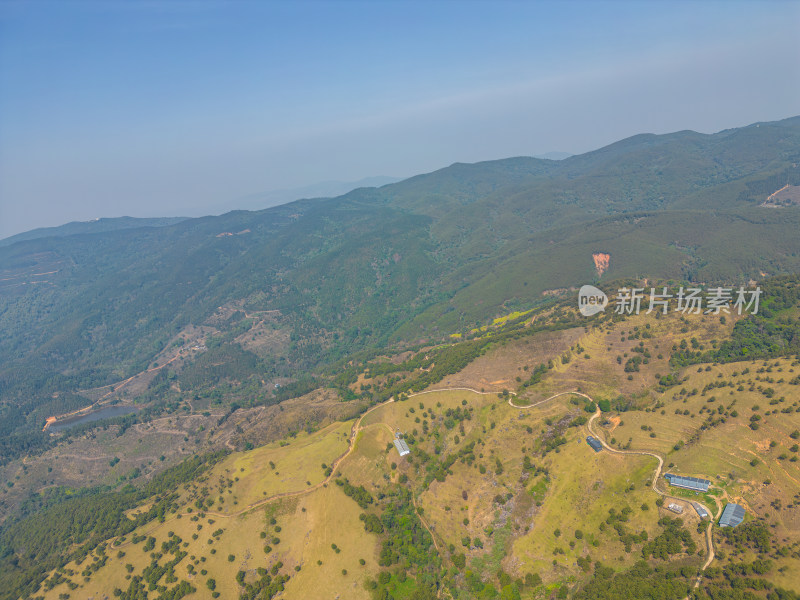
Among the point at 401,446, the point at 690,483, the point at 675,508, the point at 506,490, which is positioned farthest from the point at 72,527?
the point at 690,483

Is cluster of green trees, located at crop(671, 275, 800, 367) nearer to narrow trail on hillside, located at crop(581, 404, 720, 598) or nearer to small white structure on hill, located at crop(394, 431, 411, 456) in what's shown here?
narrow trail on hillside, located at crop(581, 404, 720, 598)

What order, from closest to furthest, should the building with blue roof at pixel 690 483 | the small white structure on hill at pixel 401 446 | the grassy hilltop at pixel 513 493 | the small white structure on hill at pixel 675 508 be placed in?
the grassy hilltop at pixel 513 493
the small white structure on hill at pixel 675 508
the building with blue roof at pixel 690 483
the small white structure on hill at pixel 401 446

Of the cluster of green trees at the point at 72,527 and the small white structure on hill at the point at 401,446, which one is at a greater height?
the small white structure on hill at the point at 401,446

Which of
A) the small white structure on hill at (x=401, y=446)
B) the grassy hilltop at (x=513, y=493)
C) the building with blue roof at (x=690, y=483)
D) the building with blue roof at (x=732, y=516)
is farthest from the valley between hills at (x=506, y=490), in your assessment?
the building with blue roof at (x=690, y=483)

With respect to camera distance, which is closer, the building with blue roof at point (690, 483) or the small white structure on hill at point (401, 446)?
the building with blue roof at point (690, 483)

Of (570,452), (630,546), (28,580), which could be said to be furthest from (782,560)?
(28,580)

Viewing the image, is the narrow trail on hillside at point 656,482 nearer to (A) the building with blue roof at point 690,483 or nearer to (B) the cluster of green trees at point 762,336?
(A) the building with blue roof at point 690,483

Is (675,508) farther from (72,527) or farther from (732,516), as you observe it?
Result: (72,527)

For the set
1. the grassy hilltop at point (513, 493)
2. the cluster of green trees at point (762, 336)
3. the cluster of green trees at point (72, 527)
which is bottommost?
the cluster of green trees at point (72, 527)

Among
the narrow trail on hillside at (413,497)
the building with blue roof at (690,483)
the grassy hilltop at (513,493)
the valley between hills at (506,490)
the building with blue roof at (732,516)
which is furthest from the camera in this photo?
the narrow trail on hillside at (413,497)
